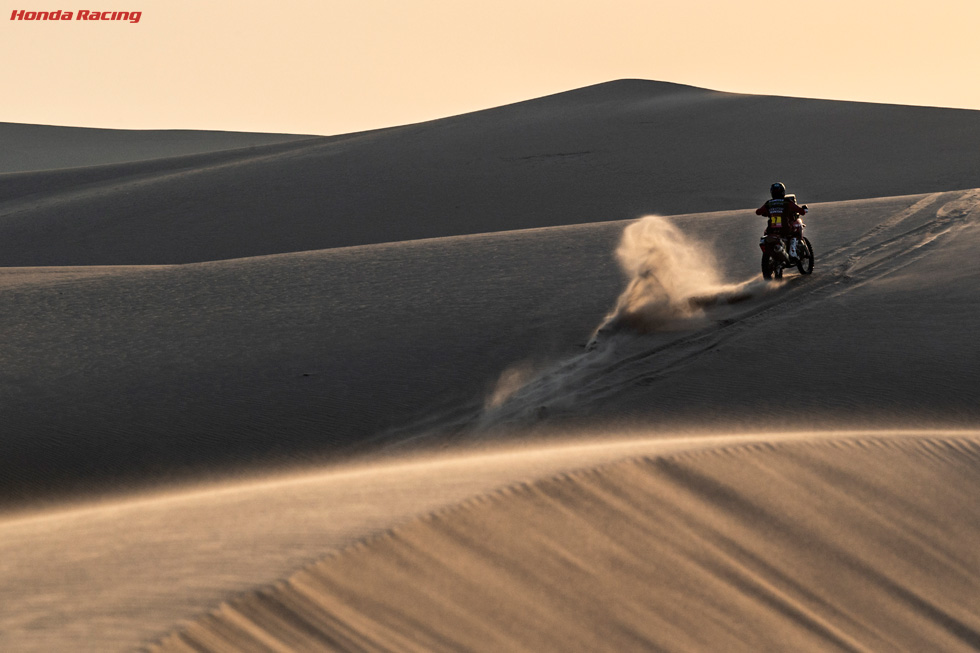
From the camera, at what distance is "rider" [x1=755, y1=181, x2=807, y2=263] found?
42.7 ft

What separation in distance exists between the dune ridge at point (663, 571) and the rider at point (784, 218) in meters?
6.69

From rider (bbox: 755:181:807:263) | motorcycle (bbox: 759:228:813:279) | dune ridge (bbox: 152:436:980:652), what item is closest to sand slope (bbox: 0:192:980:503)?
motorcycle (bbox: 759:228:813:279)

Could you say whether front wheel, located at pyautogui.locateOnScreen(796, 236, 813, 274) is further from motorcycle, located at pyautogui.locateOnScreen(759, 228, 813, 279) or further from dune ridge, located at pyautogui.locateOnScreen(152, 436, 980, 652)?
dune ridge, located at pyautogui.locateOnScreen(152, 436, 980, 652)

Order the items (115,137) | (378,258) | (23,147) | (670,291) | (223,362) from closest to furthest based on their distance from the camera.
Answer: (223,362) → (670,291) → (378,258) → (23,147) → (115,137)

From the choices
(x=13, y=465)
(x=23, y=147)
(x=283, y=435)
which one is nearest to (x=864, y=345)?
(x=283, y=435)

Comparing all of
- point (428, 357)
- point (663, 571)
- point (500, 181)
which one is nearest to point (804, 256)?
point (428, 357)

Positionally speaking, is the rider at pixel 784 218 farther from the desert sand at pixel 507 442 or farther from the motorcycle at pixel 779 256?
the desert sand at pixel 507 442

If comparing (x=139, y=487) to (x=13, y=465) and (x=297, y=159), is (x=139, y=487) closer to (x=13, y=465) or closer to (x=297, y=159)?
(x=13, y=465)

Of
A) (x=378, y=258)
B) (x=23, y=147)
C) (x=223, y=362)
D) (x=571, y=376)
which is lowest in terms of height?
(x=571, y=376)

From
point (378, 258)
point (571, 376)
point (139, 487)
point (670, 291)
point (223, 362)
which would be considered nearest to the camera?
point (139, 487)

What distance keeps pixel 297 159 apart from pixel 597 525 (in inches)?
1222

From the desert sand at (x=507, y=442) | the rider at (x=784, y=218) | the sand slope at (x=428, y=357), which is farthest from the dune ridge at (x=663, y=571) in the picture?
the rider at (x=784, y=218)

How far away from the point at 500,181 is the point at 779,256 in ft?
52.5

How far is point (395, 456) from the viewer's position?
27.2 ft
